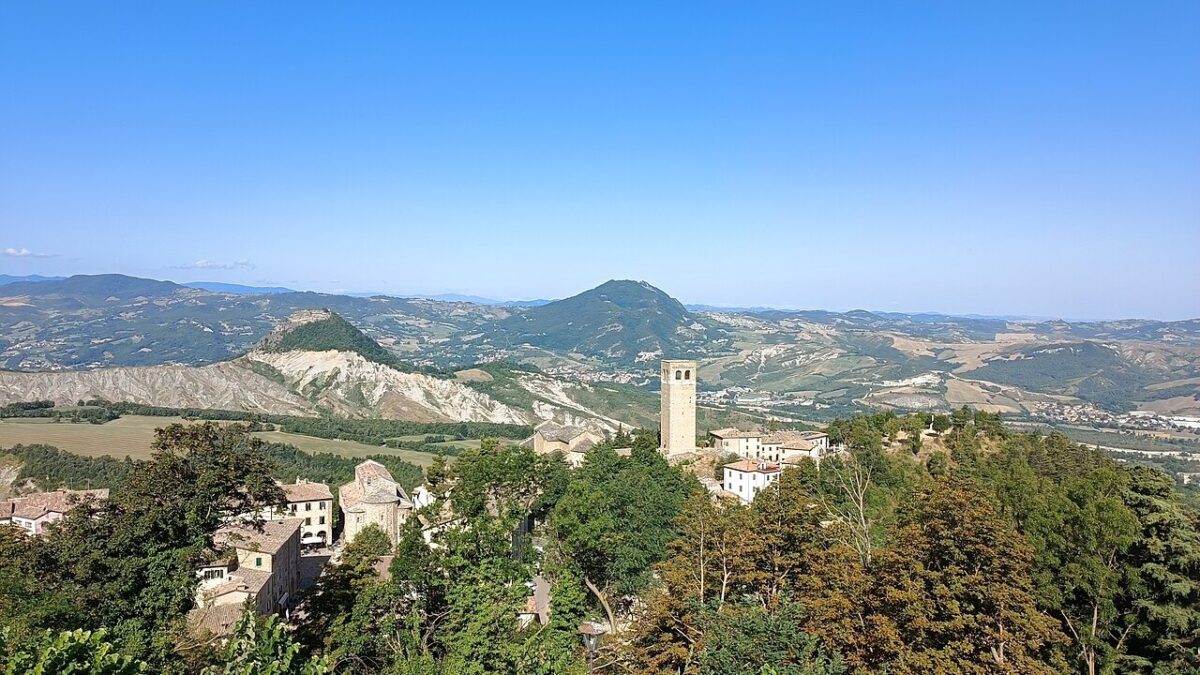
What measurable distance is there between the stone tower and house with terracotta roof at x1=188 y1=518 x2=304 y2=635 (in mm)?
35721

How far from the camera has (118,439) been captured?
86.2 m

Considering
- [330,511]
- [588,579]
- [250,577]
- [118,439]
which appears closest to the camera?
[588,579]

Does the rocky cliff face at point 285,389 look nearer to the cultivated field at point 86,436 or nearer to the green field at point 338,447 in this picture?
the cultivated field at point 86,436

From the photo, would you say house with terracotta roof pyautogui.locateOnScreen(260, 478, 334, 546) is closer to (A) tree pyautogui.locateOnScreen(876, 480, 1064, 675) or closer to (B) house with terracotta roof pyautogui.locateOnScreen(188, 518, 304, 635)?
(B) house with terracotta roof pyautogui.locateOnScreen(188, 518, 304, 635)

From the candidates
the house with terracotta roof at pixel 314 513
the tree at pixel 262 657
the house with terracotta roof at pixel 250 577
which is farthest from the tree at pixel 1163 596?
the house with terracotta roof at pixel 314 513

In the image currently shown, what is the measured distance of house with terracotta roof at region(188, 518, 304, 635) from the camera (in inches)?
1090

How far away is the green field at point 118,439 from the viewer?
78.6m

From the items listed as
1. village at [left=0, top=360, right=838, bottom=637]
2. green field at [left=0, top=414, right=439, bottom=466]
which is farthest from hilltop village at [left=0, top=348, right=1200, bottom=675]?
green field at [left=0, top=414, right=439, bottom=466]

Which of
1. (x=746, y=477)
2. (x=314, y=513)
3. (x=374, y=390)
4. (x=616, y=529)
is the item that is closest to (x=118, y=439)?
(x=314, y=513)

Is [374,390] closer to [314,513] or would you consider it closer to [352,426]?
[352,426]

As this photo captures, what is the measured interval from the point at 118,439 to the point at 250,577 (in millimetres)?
69056

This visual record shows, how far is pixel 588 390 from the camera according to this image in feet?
637

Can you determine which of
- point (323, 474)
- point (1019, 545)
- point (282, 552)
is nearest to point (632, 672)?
point (1019, 545)

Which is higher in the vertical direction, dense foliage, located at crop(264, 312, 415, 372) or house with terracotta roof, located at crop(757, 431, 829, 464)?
dense foliage, located at crop(264, 312, 415, 372)
